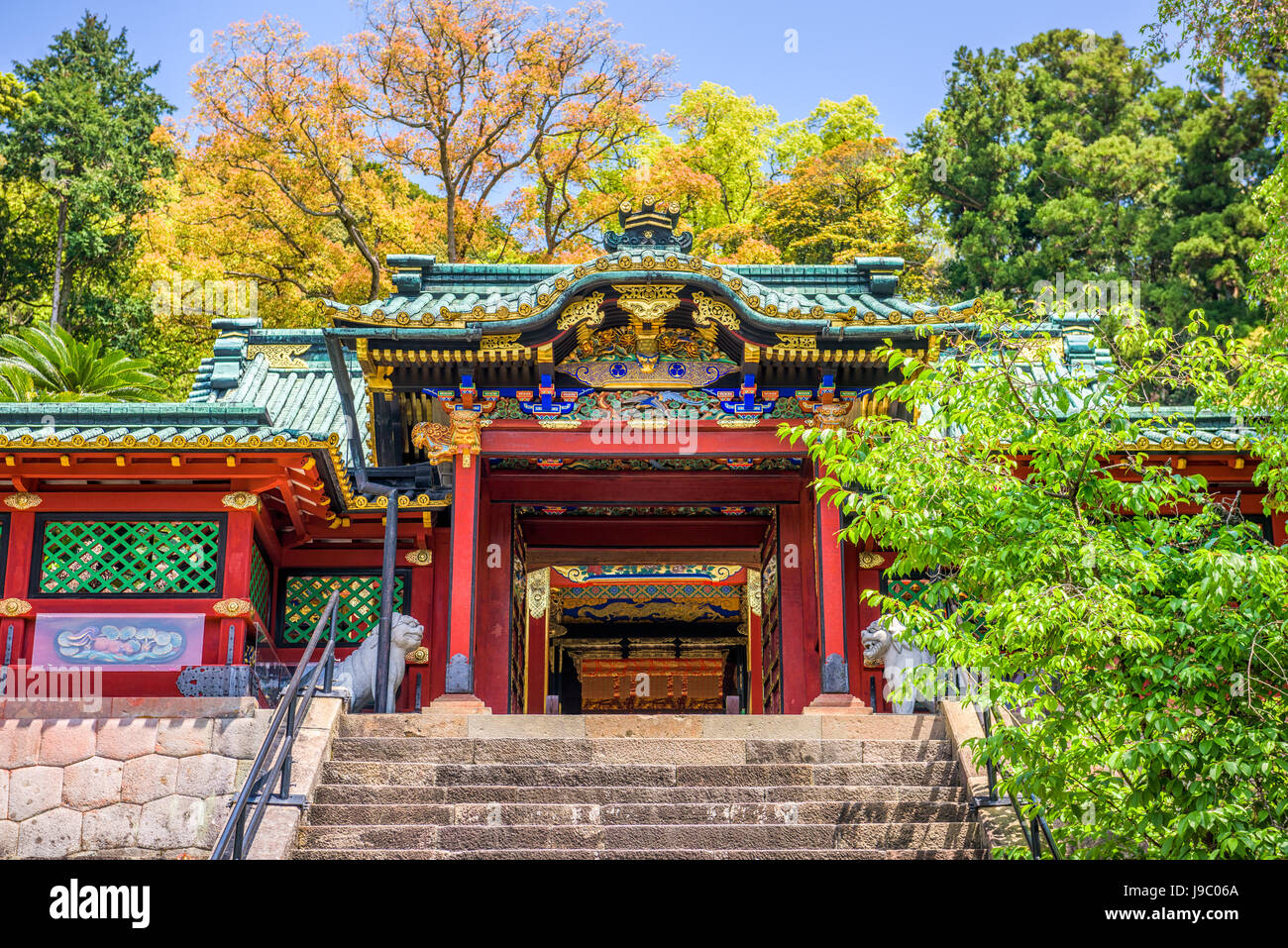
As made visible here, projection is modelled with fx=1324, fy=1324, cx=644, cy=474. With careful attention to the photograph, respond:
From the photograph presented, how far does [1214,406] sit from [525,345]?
604cm

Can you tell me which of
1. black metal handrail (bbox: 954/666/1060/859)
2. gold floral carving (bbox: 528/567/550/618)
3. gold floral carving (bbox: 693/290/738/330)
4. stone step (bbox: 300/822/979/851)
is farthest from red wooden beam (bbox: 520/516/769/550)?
stone step (bbox: 300/822/979/851)

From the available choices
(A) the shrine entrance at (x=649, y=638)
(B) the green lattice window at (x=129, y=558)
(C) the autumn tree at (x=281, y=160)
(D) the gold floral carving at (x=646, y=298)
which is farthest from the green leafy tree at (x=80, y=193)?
(D) the gold floral carving at (x=646, y=298)

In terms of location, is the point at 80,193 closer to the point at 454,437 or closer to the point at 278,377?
the point at 278,377

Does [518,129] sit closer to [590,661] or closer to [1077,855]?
[590,661]

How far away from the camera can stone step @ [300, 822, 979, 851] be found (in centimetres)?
795

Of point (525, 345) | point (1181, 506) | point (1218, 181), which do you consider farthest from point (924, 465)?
point (1218, 181)

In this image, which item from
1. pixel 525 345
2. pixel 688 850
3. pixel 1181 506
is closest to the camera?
pixel 688 850

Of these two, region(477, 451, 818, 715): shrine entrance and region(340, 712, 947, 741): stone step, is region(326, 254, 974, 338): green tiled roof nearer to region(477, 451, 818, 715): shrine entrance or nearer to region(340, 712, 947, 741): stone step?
region(477, 451, 818, 715): shrine entrance

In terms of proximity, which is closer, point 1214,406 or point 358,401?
point 1214,406

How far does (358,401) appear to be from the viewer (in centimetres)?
1542

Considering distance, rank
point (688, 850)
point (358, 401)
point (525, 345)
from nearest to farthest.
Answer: point (688, 850) < point (525, 345) < point (358, 401)

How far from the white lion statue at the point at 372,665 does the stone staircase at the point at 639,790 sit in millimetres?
1948

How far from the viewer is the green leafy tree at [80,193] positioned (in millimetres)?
26531

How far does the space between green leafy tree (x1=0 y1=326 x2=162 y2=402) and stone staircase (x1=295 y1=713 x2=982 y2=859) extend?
13.6 m
